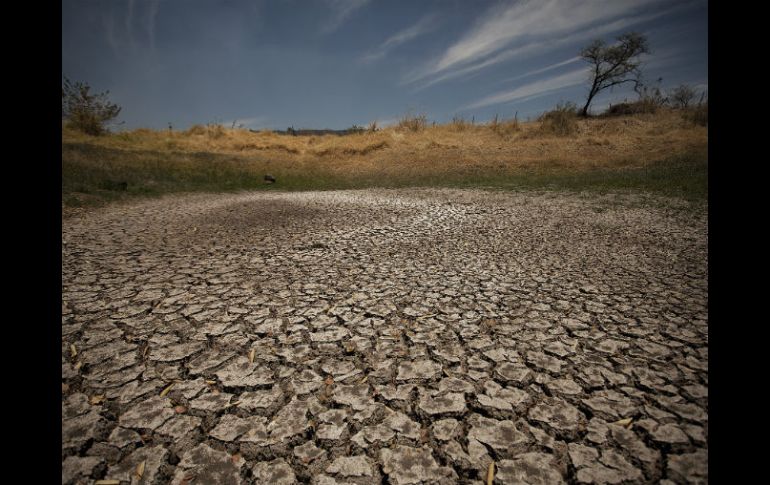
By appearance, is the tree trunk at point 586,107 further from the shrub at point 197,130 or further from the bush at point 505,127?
the shrub at point 197,130

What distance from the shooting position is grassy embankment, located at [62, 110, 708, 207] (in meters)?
10.2

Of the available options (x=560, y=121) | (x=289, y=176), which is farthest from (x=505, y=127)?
(x=289, y=176)

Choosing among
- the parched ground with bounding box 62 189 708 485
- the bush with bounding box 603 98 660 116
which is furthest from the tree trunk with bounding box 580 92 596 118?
the parched ground with bounding box 62 189 708 485

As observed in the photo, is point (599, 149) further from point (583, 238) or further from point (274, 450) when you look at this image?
point (274, 450)

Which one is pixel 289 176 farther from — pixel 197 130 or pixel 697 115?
pixel 697 115

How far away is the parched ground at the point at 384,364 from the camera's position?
1.47 m

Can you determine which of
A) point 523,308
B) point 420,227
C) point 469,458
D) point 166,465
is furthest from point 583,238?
point 166,465

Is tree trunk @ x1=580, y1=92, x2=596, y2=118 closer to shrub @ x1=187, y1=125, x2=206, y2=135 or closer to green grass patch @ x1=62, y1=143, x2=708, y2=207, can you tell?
green grass patch @ x1=62, y1=143, x2=708, y2=207

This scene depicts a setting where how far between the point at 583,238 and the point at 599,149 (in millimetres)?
13603

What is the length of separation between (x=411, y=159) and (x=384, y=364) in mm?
15228

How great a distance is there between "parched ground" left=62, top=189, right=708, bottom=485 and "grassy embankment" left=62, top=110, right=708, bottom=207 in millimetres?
6412

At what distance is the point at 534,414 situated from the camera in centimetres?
171

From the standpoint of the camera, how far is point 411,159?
53.9 feet

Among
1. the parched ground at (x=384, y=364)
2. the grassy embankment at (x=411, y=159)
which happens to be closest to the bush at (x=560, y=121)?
the grassy embankment at (x=411, y=159)
